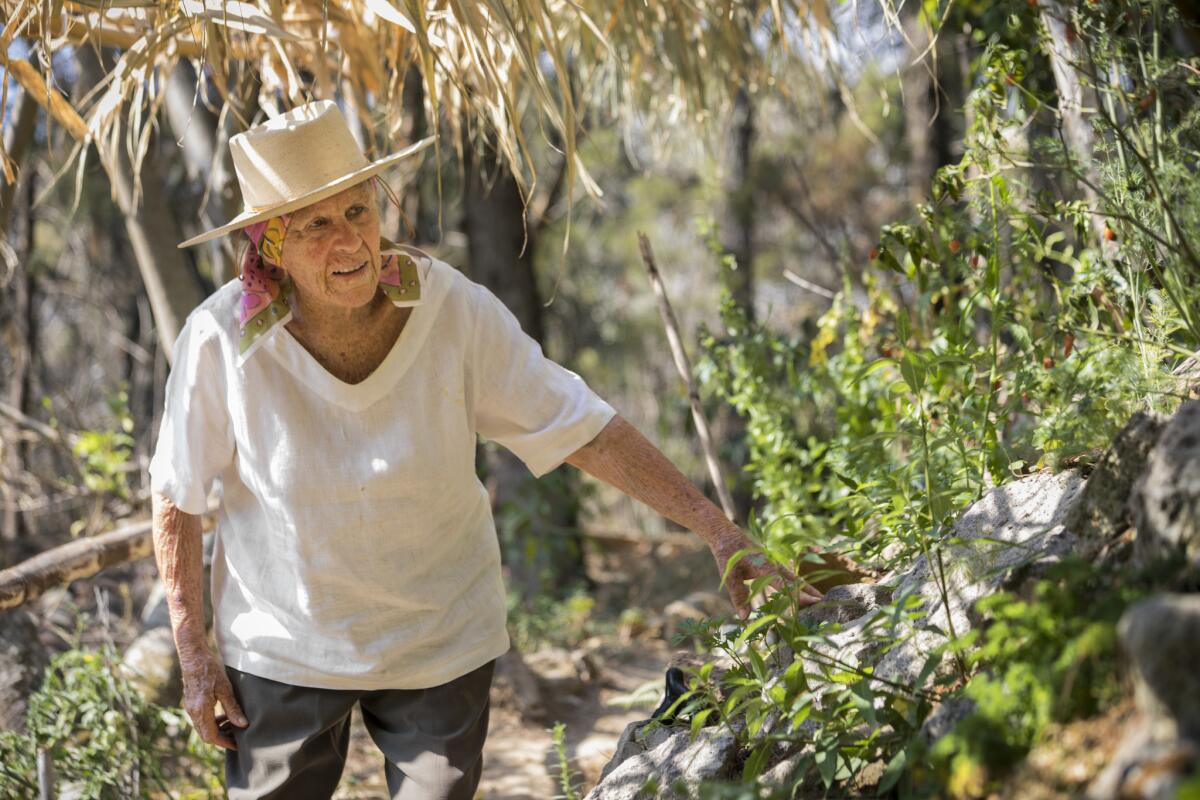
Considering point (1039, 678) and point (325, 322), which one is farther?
point (325, 322)

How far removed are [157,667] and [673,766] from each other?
223cm

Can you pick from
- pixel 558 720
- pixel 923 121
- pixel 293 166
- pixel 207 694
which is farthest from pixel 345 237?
pixel 923 121

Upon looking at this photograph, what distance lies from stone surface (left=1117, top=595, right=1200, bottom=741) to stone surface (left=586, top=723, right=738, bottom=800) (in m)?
0.92

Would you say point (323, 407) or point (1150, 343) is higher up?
point (323, 407)

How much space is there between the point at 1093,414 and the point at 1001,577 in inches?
17.2

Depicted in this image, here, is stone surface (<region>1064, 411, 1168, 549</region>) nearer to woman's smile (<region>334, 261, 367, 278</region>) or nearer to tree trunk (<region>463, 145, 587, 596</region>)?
woman's smile (<region>334, 261, 367, 278</region>)

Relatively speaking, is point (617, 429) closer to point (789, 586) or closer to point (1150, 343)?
point (789, 586)

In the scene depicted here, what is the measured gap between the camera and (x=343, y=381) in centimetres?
229

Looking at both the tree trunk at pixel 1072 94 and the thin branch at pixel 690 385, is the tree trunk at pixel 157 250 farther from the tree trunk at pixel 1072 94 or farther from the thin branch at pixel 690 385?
the tree trunk at pixel 1072 94

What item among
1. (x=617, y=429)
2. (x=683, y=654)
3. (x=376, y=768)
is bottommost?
(x=376, y=768)

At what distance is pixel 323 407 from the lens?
230 cm

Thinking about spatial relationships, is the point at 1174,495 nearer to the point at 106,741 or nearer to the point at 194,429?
the point at 194,429

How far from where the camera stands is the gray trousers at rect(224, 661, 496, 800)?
226 centimetres

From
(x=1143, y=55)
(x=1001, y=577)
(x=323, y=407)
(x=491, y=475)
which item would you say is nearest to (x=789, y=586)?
(x=1001, y=577)
